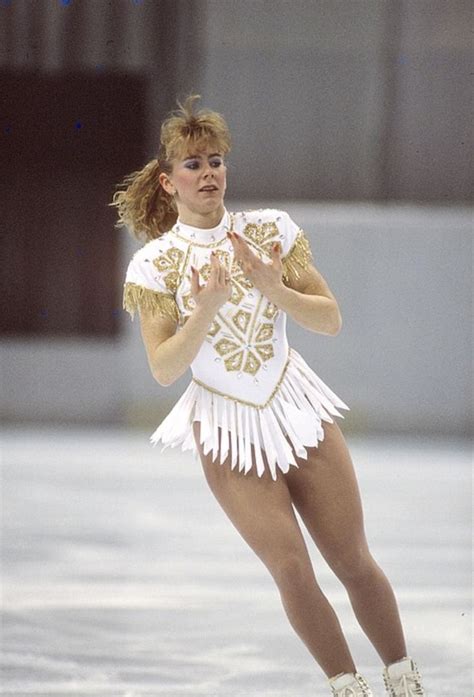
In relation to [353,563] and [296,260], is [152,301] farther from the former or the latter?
[353,563]

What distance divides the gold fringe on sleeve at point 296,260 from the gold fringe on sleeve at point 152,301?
0.85 ft

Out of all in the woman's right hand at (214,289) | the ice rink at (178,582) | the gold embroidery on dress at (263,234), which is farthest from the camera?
the ice rink at (178,582)

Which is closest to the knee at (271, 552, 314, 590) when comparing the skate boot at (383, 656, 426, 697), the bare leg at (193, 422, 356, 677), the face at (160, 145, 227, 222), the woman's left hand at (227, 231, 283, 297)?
the bare leg at (193, 422, 356, 677)

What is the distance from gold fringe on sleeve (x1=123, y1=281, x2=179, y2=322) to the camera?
2861 mm

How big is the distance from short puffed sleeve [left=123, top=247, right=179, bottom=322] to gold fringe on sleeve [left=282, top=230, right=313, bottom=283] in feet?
0.84

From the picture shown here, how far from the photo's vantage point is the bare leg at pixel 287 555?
2791 mm

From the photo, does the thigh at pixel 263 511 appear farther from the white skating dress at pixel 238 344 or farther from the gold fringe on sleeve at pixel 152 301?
the gold fringe on sleeve at pixel 152 301

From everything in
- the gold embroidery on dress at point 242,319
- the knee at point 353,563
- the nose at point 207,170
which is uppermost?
the nose at point 207,170

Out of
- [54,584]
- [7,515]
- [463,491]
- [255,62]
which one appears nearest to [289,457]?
[54,584]

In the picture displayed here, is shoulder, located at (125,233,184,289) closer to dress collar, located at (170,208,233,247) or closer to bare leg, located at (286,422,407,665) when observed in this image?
dress collar, located at (170,208,233,247)

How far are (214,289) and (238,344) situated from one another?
0.69 feet

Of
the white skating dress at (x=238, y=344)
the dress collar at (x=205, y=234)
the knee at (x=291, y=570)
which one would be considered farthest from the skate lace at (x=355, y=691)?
the dress collar at (x=205, y=234)

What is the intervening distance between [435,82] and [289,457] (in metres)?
5.93

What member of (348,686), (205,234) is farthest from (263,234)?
(348,686)
